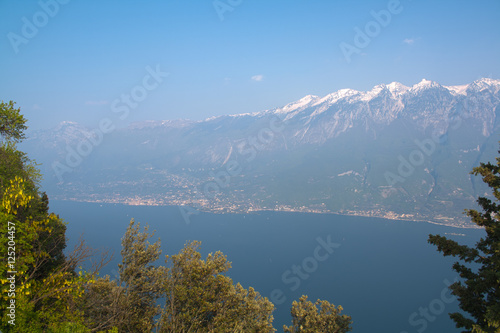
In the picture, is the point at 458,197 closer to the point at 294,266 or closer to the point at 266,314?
the point at 294,266

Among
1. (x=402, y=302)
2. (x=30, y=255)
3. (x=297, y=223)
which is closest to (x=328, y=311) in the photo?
(x=30, y=255)

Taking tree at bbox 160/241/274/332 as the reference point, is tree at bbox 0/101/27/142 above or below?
above
